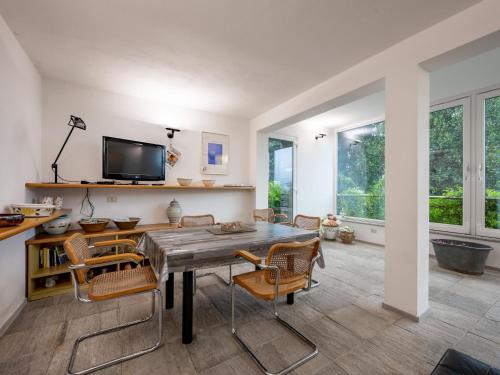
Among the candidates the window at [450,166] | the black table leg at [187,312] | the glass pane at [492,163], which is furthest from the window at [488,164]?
the black table leg at [187,312]

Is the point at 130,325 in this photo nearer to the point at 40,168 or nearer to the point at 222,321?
the point at 222,321

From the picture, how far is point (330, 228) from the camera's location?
16.9 ft

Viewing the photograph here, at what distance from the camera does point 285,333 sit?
6.10 feet

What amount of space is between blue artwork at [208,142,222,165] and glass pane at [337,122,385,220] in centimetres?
323

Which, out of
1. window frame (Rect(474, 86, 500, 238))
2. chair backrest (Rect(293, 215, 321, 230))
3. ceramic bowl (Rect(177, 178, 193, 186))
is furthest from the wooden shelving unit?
window frame (Rect(474, 86, 500, 238))

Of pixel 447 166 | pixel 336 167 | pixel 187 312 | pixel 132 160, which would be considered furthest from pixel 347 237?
pixel 132 160

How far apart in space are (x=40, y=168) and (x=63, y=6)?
2.01 meters

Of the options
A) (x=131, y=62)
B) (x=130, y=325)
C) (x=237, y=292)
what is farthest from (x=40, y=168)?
(x=237, y=292)

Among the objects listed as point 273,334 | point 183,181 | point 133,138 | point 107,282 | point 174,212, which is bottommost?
point 273,334

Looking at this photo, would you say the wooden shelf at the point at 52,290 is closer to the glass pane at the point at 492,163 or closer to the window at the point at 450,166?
the window at the point at 450,166

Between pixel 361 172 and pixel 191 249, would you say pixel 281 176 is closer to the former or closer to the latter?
pixel 361 172

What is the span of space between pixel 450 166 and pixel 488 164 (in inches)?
18.5

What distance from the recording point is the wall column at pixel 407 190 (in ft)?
6.73

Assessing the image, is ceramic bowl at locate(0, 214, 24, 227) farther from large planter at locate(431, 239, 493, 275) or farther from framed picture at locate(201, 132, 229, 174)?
large planter at locate(431, 239, 493, 275)
